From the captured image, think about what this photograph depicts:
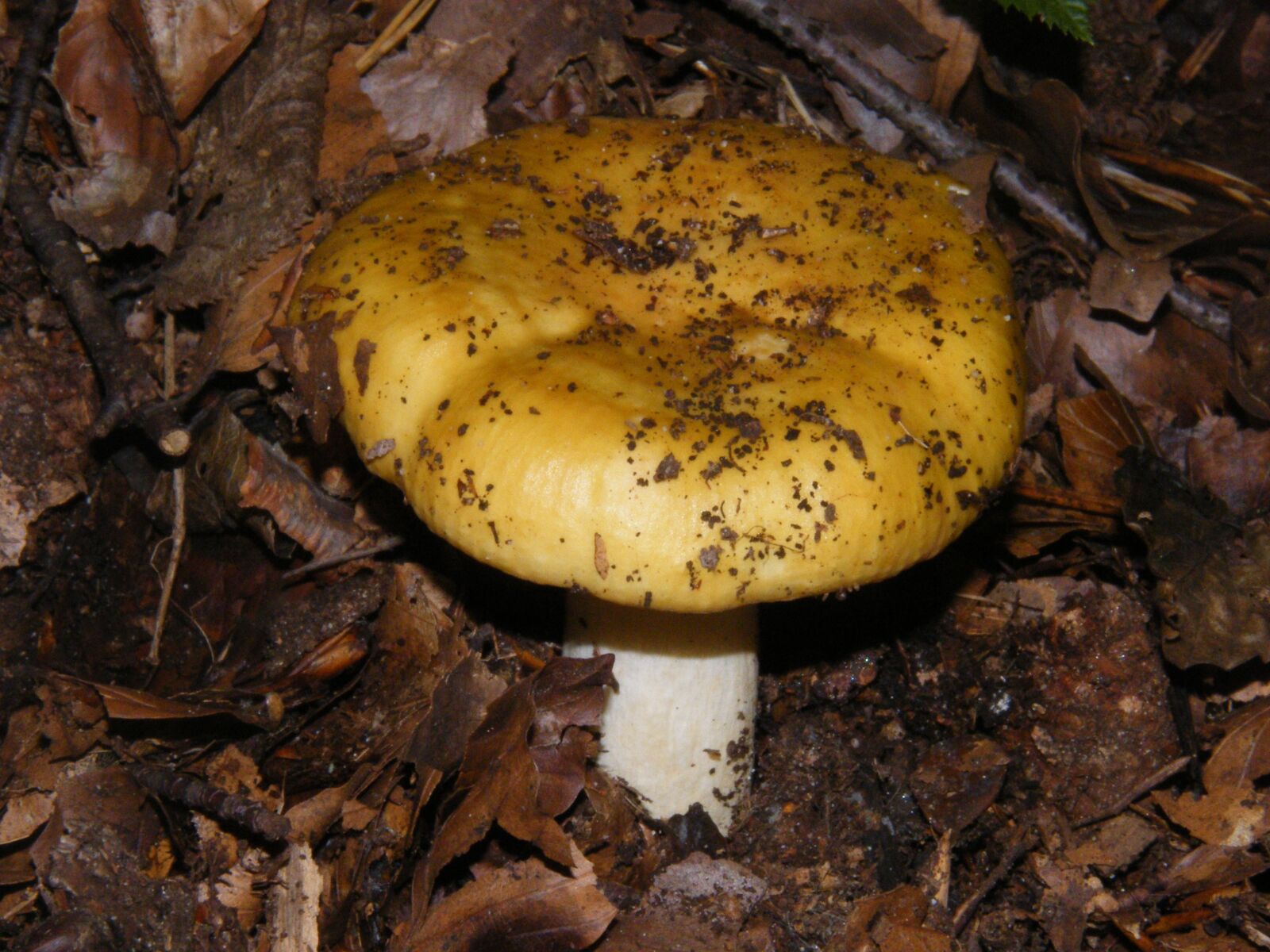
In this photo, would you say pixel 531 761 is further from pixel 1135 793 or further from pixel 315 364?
pixel 1135 793

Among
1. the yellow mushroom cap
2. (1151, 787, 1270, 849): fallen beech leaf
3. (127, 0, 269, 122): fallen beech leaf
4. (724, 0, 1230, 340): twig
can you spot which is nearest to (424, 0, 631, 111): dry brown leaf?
(724, 0, 1230, 340): twig

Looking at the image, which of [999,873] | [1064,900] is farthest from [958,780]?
[1064,900]

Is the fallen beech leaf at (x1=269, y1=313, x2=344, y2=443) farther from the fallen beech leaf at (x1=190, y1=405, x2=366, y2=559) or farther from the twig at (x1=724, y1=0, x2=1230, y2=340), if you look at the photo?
the twig at (x1=724, y1=0, x2=1230, y2=340)

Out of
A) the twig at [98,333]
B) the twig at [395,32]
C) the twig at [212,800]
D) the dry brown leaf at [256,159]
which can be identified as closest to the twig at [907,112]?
the twig at [395,32]

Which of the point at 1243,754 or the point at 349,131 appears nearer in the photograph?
the point at 1243,754

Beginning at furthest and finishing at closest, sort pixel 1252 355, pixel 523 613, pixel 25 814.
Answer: pixel 1252 355
pixel 523 613
pixel 25 814

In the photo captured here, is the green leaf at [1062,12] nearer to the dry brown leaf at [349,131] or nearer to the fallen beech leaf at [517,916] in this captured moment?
the dry brown leaf at [349,131]
